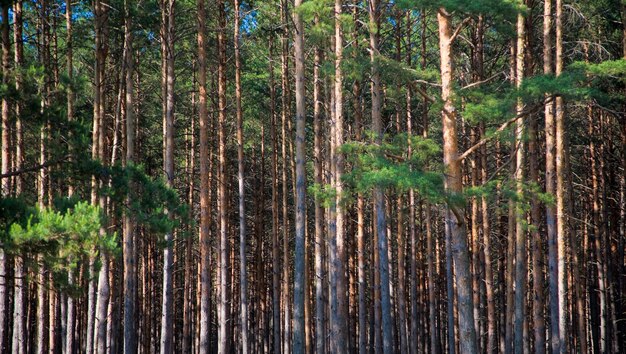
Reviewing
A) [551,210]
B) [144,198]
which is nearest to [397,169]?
[144,198]

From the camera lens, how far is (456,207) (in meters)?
11.2

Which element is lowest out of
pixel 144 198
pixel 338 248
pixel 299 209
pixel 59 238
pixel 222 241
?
pixel 338 248

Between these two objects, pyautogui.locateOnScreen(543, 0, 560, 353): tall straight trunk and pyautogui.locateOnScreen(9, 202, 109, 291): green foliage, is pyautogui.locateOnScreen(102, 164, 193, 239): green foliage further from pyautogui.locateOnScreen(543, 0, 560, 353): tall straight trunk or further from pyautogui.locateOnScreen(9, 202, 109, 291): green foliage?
pyautogui.locateOnScreen(543, 0, 560, 353): tall straight trunk

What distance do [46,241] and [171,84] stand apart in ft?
24.6

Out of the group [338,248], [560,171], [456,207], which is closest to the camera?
[456,207]

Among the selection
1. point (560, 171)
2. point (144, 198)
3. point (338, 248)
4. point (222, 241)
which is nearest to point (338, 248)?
point (338, 248)

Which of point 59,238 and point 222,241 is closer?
point 59,238

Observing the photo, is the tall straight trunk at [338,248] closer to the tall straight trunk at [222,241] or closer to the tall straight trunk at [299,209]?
the tall straight trunk at [299,209]

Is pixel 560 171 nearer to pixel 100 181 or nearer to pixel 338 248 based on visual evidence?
pixel 338 248

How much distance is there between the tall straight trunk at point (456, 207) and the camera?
35.5 feet

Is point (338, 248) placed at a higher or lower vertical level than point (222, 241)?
Result: lower

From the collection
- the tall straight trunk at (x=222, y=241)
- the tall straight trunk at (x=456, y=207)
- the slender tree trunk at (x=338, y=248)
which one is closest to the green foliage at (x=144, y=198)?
the tall straight trunk at (x=456, y=207)

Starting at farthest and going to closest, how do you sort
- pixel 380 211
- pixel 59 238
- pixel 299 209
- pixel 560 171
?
pixel 380 211, pixel 560 171, pixel 299 209, pixel 59 238

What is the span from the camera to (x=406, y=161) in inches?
458
